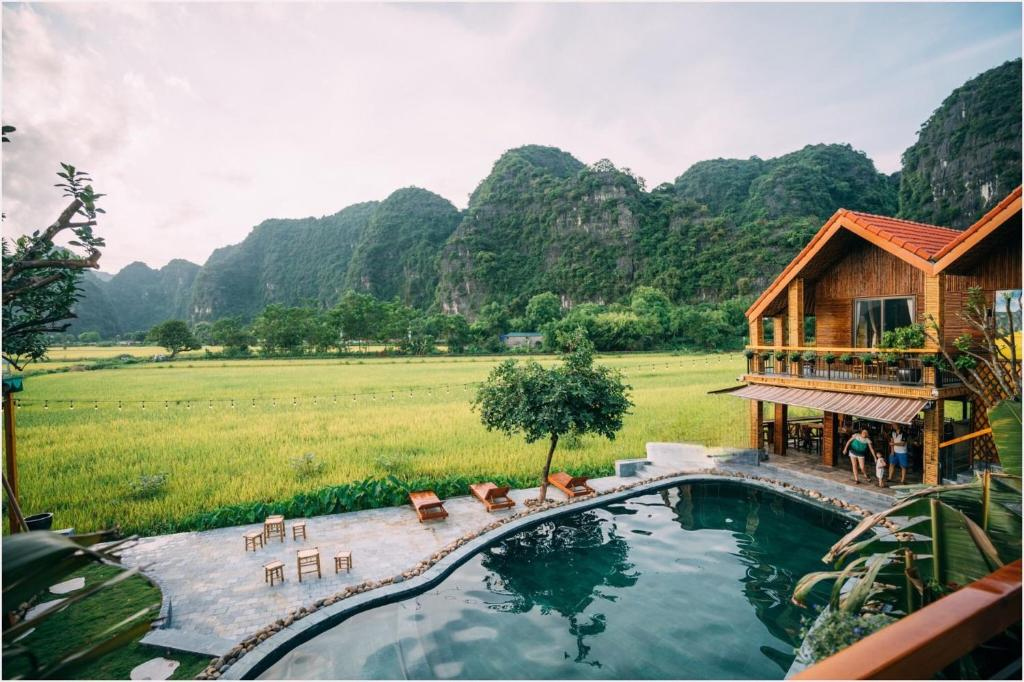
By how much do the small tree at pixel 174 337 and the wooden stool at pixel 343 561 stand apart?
61918 millimetres

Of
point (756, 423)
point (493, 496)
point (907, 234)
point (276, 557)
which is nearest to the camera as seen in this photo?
point (276, 557)

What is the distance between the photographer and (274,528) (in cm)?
903

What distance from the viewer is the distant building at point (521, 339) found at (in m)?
59.9

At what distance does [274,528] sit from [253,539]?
62cm

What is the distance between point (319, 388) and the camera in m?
27.4

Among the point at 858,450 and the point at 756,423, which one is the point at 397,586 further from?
the point at 756,423

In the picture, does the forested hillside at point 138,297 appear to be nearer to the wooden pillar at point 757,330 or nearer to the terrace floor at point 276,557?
the terrace floor at point 276,557

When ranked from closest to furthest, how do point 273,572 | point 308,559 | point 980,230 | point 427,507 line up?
point 273,572, point 308,559, point 980,230, point 427,507

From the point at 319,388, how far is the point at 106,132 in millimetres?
22262

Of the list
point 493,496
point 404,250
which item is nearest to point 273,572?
point 493,496

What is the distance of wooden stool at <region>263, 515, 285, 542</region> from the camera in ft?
29.1

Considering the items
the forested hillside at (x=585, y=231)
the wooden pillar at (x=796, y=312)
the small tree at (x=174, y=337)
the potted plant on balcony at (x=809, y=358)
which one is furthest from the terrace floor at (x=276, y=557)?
the small tree at (x=174, y=337)

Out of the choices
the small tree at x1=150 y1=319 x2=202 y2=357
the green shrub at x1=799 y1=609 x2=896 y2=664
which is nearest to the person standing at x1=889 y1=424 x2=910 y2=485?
the green shrub at x1=799 y1=609 x2=896 y2=664

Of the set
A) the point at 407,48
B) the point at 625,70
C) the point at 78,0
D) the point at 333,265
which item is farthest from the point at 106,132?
the point at 333,265
